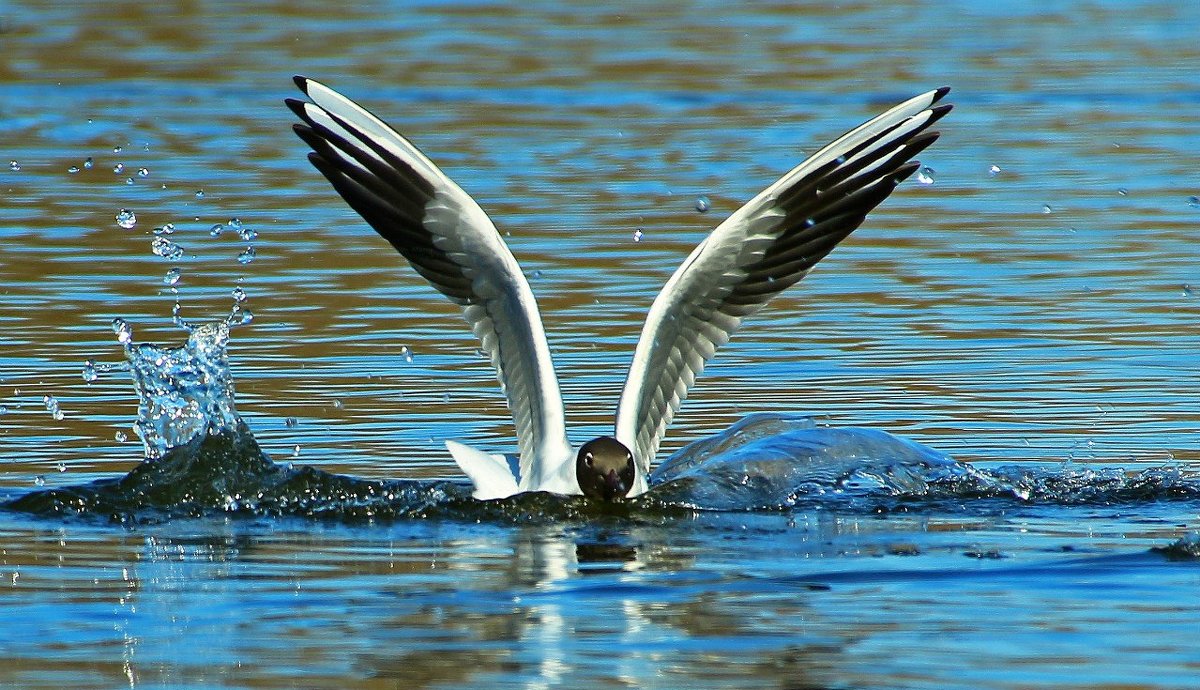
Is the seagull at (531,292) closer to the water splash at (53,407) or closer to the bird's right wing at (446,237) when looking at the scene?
the bird's right wing at (446,237)

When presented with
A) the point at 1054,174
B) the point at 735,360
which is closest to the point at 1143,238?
the point at 1054,174

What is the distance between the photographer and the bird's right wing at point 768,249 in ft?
30.7

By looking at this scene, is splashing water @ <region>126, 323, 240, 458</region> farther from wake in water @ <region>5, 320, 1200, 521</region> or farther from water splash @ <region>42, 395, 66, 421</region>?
water splash @ <region>42, 395, 66, 421</region>

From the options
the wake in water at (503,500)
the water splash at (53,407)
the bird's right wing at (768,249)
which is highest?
the bird's right wing at (768,249)

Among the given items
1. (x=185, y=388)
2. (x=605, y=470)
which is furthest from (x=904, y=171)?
(x=185, y=388)

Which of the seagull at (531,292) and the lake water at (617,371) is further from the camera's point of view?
the seagull at (531,292)

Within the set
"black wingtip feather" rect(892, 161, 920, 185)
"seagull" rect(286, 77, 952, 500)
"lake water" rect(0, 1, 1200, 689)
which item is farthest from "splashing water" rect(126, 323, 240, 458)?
"black wingtip feather" rect(892, 161, 920, 185)

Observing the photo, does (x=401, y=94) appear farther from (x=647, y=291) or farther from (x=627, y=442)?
(x=627, y=442)

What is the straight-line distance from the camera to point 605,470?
29.0 ft

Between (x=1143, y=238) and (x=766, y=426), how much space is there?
6.49 meters

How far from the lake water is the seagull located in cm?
34

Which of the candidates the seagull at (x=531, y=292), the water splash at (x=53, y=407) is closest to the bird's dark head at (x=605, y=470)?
the seagull at (x=531, y=292)

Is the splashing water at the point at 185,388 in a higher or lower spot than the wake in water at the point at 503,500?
higher

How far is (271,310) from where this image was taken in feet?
44.2
